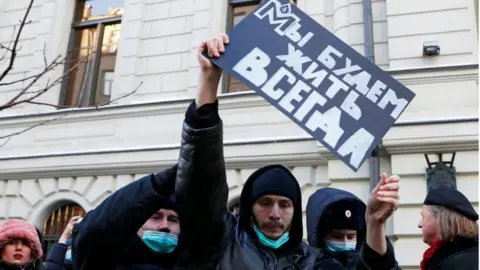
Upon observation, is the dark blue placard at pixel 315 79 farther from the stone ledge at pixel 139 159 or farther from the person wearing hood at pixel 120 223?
the stone ledge at pixel 139 159

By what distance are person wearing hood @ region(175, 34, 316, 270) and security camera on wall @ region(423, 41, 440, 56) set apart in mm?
5086

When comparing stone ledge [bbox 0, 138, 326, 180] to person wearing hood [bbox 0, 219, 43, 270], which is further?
stone ledge [bbox 0, 138, 326, 180]

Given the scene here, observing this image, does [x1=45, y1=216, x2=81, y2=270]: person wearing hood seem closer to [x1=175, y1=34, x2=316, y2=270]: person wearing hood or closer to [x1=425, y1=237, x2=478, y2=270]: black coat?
[x1=175, y1=34, x2=316, y2=270]: person wearing hood

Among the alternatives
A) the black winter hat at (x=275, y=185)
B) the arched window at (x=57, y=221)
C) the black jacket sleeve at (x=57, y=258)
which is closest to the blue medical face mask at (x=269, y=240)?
the black winter hat at (x=275, y=185)

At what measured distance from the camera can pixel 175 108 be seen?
808 cm

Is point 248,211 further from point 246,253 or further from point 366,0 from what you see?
point 366,0

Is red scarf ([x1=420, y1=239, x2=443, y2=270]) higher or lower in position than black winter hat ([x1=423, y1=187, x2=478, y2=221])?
lower

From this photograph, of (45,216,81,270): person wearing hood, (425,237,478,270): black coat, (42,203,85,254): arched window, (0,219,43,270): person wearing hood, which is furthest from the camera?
(42,203,85,254): arched window

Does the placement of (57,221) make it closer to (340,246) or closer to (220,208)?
(340,246)

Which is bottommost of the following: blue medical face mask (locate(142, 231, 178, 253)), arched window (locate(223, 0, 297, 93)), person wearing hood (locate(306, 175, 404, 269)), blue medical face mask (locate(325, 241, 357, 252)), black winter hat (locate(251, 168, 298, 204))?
blue medical face mask (locate(142, 231, 178, 253))

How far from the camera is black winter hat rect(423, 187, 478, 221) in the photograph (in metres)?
2.82

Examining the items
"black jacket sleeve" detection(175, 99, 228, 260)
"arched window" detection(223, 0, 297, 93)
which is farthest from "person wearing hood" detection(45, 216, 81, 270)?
"arched window" detection(223, 0, 297, 93)

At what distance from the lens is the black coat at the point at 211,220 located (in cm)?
199

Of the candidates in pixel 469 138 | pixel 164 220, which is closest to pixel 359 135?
pixel 164 220
